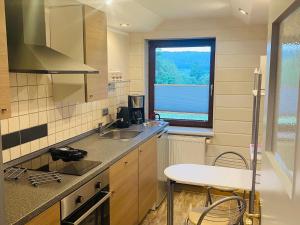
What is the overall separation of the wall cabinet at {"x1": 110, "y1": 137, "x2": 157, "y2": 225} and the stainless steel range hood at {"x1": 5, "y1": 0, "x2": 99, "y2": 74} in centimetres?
86

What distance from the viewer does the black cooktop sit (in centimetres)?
198

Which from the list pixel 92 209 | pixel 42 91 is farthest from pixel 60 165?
pixel 42 91

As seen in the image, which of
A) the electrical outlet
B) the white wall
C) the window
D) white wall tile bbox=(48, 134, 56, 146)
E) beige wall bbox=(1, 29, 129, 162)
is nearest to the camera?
beige wall bbox=(1, 29, 129, 162)

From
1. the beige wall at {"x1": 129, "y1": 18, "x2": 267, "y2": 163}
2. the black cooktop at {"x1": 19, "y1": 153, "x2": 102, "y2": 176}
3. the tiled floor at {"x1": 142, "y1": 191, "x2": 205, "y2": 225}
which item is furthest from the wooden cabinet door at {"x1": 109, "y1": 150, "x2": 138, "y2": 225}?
the beige wall at {"x1": 129, "y1": 18, "x2": 267, "y2": 163}

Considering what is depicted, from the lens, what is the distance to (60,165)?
2.12 m

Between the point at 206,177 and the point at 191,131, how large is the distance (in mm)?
1577

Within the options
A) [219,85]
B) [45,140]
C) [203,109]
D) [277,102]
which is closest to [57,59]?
[45,140]

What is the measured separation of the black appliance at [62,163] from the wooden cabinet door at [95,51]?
0.50 m

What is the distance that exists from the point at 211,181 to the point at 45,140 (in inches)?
52.7

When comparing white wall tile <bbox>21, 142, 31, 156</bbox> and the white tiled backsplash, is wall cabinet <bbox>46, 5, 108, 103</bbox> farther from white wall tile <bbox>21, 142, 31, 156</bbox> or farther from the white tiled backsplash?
white wall tile <bbox>21, 142, 31, 156</bbox>

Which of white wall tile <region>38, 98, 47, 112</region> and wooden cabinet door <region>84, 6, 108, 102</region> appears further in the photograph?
wooden cabinet door <region>84, 6, 108, 102</region>

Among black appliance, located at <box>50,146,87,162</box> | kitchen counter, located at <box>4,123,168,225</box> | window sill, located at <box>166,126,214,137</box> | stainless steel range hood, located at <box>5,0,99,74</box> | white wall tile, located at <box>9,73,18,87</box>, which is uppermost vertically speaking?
stainless steel range hood, located at <box>5,0,99,74</box>

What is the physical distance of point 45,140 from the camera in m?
2.40

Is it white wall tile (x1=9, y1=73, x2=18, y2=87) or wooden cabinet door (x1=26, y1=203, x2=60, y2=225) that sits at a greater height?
white wall tile (x1=9, y1=73, x2=18, y2=87)
